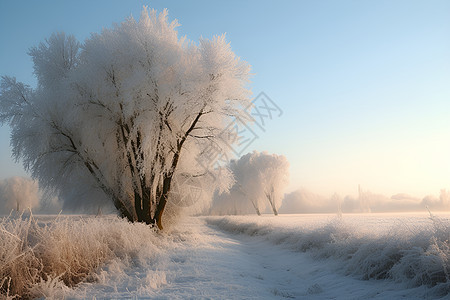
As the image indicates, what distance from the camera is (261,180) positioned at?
38.0 meters

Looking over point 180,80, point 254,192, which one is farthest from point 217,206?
point 180,80

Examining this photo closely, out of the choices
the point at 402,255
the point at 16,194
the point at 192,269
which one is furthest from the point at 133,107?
the point at 16,194

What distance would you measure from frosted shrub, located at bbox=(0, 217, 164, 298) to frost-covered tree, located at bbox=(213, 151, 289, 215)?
31.0m

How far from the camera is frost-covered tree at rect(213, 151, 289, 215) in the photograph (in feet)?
125

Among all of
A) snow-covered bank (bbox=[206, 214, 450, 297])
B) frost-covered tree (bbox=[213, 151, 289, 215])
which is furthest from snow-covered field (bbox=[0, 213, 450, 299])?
frost-covered tree (bbox=[213, 151, 289, 215])

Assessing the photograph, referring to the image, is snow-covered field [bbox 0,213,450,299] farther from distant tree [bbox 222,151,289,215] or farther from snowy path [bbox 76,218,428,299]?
distant tree [bbox 222,151,289,215]

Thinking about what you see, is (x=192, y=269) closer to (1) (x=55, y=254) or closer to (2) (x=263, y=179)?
(1) (x=55, y=254)

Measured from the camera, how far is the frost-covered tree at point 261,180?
38188 mm

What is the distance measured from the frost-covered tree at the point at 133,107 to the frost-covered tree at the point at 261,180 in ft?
84.6

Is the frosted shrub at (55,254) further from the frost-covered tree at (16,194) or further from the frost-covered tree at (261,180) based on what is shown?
the frost-covered tree at (16,194)

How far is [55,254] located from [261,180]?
114 ft

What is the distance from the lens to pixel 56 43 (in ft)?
41.0

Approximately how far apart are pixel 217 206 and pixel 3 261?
43.1 metres

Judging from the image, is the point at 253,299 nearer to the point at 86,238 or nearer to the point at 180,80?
the point at 86,238
